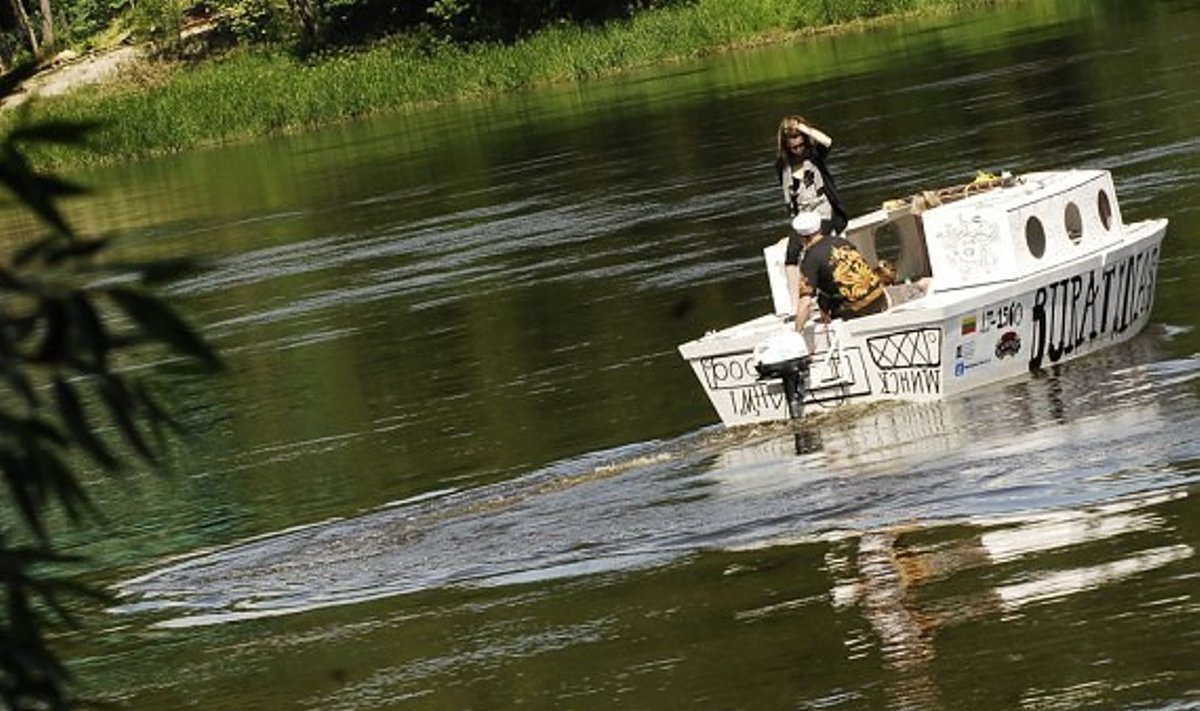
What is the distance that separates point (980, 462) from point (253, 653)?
4.34 m

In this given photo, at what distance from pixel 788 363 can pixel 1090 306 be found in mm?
2778

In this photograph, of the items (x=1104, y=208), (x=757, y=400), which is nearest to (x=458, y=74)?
(x=1104, y=208)

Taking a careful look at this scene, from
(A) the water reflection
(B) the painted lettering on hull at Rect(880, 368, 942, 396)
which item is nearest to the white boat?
(B) the painted lettering on hull at Rect(880, 368, 942, 396)

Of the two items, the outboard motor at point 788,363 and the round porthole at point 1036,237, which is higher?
the round porthole at point 1036,237

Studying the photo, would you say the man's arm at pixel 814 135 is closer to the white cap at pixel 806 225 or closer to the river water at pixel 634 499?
the white cap at pixel 806 225

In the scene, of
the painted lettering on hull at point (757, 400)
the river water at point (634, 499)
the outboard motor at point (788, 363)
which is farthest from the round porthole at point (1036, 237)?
the painted lettering on hull at point (757, 400)

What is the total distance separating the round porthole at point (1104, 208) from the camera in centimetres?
1953

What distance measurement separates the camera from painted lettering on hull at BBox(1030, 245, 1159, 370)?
18.4 m

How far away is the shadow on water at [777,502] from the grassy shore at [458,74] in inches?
1887

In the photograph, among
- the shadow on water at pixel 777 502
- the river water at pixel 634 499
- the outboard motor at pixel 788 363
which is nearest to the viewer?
the river water at pixel 634 499

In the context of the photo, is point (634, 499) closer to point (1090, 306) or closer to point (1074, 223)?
point (1090, 306)

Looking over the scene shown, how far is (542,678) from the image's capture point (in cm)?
1224

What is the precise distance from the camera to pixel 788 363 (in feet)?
56.9

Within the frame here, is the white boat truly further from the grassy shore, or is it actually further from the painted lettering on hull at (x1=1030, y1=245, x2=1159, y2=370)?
the grassy shore
